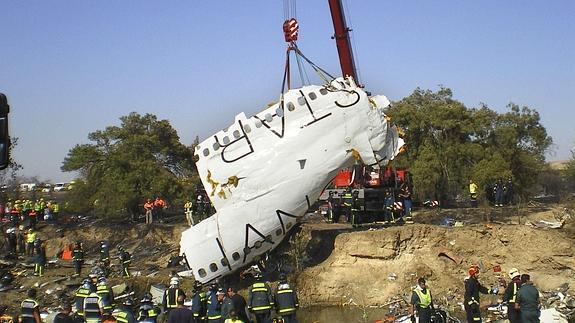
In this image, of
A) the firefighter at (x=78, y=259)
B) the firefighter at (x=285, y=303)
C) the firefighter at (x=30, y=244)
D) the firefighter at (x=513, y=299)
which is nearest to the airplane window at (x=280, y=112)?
the firefighter at (x=285, y=303)

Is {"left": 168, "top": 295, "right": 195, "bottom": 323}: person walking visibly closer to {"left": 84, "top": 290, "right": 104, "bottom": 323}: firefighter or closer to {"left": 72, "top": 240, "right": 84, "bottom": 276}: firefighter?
{"left": 84, "top": 290, "right": 104, "bottom": 323}: firefighter

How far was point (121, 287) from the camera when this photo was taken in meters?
20.4

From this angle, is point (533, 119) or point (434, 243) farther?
point (533, 119)

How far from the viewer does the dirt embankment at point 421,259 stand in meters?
19.5

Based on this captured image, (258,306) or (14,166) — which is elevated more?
(14,166)

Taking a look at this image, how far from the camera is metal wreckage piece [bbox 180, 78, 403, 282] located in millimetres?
18438

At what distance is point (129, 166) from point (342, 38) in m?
14.6

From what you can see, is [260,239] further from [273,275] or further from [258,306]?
[258,306]

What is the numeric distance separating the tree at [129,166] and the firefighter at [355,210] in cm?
1345

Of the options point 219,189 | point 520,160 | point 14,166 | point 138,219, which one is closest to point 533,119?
point 520,160

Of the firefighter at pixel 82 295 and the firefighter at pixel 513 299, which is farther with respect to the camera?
the firefighter at pixel 82 295

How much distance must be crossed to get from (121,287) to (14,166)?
90.7ft

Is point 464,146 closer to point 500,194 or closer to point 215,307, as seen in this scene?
point 500,194

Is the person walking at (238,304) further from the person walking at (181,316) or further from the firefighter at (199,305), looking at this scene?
the person walking at (181,316)
